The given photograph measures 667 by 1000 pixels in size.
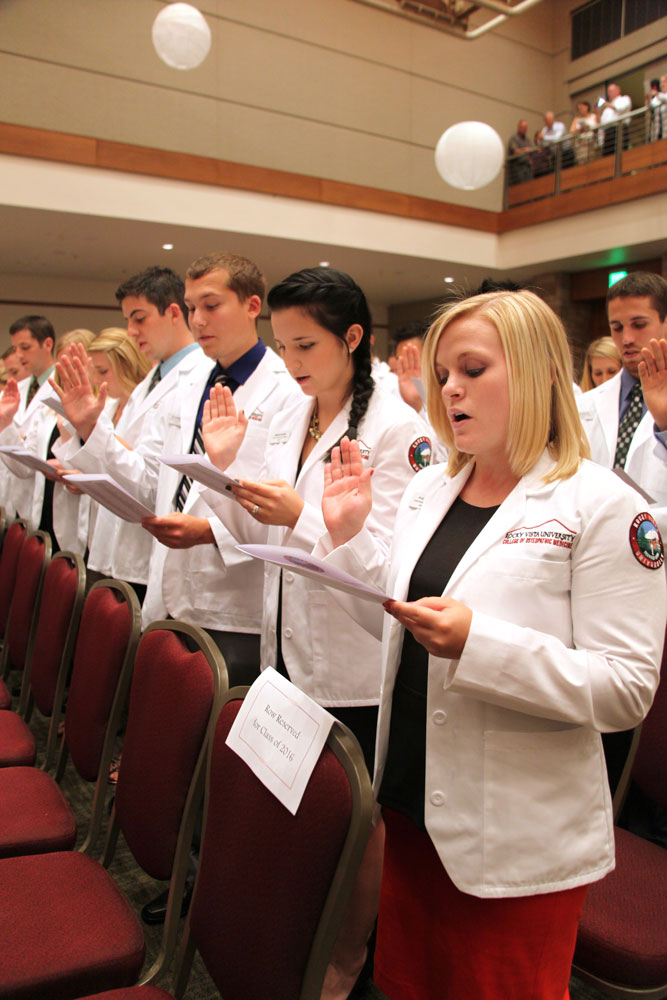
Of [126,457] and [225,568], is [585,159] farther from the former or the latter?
[225,568]

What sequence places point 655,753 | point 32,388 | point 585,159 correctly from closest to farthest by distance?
point 655,753 < point 32,388 < point 585,159

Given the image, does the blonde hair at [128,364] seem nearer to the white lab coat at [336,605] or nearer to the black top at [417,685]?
the white lab coat at [336,605]

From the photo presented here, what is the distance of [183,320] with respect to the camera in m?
2.75

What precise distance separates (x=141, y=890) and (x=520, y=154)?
9.71 meters

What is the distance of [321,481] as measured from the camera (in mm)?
1756

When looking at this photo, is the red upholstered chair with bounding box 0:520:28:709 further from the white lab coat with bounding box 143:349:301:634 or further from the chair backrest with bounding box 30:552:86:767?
the white lab coat with bounding box 143:349:301:634

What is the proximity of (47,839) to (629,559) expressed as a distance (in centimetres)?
126

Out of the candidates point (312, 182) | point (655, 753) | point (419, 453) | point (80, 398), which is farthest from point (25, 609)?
point (312, 182)

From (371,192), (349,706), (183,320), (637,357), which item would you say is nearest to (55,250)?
(371,192)

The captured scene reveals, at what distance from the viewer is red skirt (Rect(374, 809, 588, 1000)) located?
1041 millimetres

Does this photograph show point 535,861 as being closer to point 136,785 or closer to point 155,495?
point 136,785

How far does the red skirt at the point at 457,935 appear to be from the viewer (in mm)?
1041

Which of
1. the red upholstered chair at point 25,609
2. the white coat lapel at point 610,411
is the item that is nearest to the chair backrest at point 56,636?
the red upholstered chair at point 25,609

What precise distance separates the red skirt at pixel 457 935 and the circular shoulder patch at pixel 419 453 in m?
0.75
